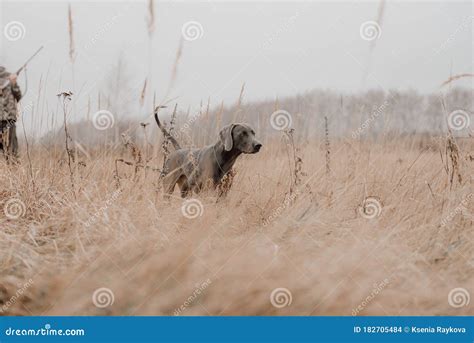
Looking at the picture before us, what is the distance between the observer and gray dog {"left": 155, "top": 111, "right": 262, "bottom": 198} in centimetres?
442

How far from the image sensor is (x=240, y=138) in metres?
4.55

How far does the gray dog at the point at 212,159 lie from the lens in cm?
442

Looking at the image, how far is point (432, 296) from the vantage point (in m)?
2.63

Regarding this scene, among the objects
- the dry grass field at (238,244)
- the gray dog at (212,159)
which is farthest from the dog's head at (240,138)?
the dry grass field at (238,244)

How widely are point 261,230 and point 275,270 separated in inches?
27.0

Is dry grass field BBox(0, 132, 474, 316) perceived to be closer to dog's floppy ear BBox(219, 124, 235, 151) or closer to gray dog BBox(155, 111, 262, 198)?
gray dog BBox(155, 111, 262, 198)

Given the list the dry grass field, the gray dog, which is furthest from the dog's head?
the dry grass field

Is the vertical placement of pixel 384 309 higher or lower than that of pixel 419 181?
lower

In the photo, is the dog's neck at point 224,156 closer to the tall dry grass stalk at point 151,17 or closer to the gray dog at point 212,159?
the gray dog at point 212,159

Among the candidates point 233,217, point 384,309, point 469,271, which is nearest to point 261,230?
point 233,217

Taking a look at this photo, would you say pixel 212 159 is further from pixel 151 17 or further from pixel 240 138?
pixel 151 17

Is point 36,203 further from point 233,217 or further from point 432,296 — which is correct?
point 432,296

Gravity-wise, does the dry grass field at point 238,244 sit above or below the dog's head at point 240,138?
below

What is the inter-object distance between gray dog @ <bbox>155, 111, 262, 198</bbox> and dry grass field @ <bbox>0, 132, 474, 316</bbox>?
241 millimetres
